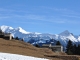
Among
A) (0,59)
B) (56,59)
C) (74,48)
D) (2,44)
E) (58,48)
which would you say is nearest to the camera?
(0,59)

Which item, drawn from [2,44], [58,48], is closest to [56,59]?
[2,44]

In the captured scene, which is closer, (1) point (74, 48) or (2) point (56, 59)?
(2) point (56, 59)

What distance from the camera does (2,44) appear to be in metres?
43.6

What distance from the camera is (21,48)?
44.7m

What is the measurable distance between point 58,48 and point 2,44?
2352 inches

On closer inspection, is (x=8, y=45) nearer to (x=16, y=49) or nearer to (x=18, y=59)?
(x=16, y=49)

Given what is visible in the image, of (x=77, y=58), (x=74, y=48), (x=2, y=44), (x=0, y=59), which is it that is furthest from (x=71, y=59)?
(x=74, y=48)

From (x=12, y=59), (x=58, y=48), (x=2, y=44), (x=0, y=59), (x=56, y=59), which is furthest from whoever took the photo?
(x=58, y=48)

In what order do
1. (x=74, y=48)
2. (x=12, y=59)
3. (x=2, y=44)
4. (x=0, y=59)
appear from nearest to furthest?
(x=0, y=59), (x=12, y=59), (x=2, y=44), (x=74, y=48)

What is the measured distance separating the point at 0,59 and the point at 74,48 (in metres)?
94.2

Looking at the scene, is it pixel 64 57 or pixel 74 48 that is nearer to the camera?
pixel 64 57

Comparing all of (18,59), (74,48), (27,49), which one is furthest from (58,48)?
(18,59)

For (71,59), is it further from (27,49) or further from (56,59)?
(27,49)

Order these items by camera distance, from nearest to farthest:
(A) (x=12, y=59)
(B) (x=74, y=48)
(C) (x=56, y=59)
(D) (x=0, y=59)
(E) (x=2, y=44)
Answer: (D) (x=0, y=59)
(A) (x=12, y=59)
(C) (x=56, y=59)
(E) (x=2, y=44)
(B) (x=74, y=48)
